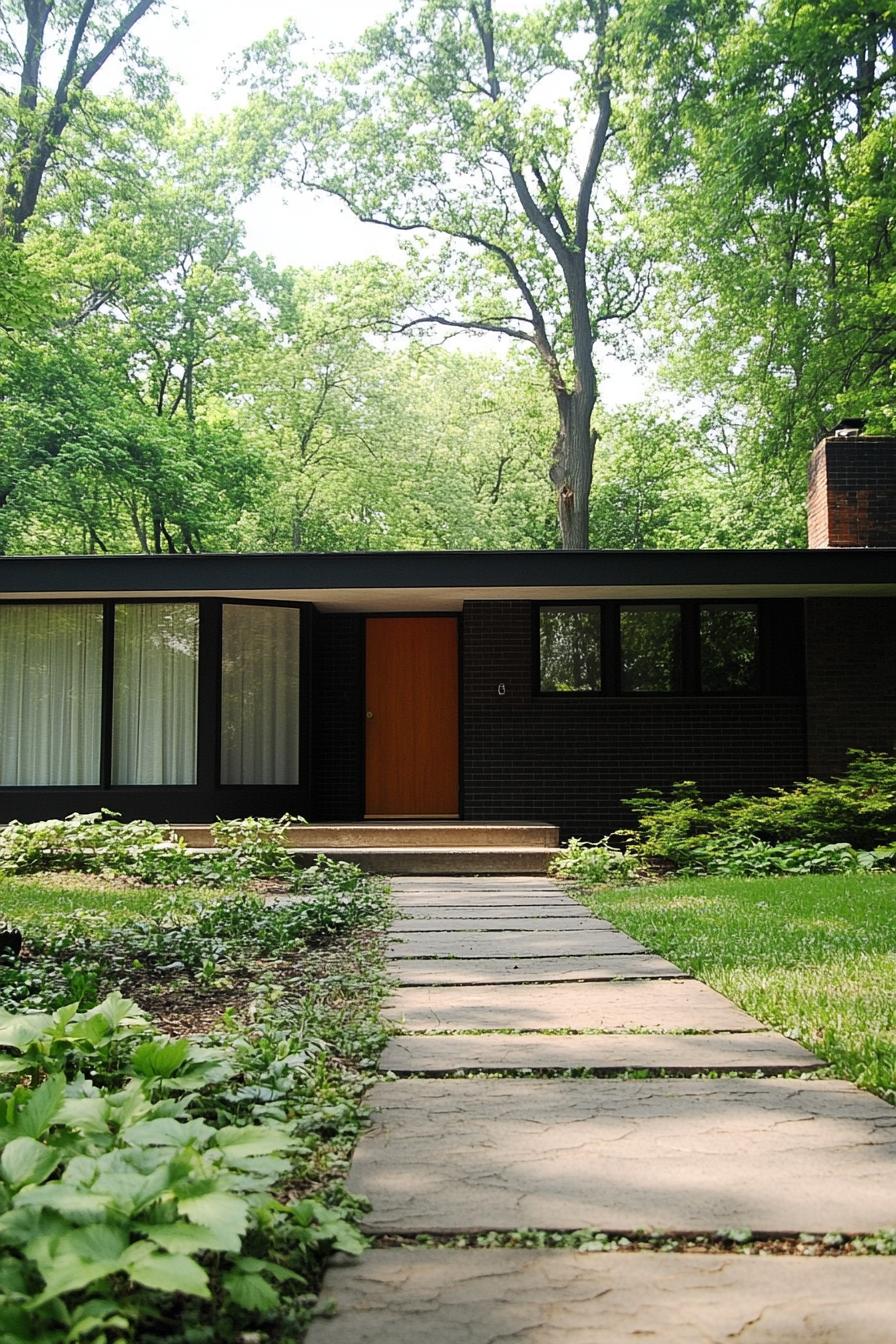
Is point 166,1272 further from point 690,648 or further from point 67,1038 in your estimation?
point 690,648

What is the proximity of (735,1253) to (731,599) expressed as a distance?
384 inches

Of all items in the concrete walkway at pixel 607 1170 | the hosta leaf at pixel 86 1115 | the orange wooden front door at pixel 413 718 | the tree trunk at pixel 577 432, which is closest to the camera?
the concrete walkway at pixel 607 1170

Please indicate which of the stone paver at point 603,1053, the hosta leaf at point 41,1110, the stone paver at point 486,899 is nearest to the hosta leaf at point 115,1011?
the hosta leaf at point 41,1110

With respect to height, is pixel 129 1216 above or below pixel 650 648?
below

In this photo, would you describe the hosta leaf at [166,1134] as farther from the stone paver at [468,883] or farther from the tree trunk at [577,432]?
the tree trunk at [577,432]

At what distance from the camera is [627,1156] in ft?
7.89

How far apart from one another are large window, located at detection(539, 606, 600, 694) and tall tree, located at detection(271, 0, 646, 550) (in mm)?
10210

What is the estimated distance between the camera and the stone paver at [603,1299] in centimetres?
165

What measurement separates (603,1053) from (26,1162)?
181 cm

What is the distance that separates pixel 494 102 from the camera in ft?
71.2

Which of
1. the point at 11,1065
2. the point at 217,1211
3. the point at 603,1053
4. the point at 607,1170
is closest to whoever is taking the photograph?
the point at 217,1211

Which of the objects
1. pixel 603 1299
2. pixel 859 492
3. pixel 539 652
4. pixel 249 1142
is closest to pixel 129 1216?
pixel 249 1142

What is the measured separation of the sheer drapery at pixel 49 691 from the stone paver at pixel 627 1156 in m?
8.64

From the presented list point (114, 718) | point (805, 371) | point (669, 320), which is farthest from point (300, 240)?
point (114, 718)
